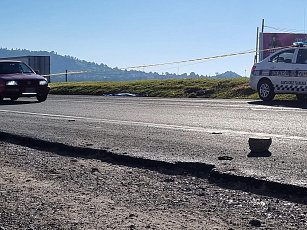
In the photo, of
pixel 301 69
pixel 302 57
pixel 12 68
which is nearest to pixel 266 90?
pixel 301 69

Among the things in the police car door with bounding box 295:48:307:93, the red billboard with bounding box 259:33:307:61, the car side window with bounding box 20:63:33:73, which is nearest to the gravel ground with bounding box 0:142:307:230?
the police car door with bounding box 295:48:307:93

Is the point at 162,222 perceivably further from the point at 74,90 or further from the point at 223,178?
the point at 74,90

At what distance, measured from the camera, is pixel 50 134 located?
8922 mm

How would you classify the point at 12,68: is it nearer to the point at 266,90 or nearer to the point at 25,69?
the point at 25,69

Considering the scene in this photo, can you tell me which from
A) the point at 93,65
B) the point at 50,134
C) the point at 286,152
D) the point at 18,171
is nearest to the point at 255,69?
the point at 50,134

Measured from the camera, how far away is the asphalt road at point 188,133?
239 inches

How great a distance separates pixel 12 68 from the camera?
2047 cm

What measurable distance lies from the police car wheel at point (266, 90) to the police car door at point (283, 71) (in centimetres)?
16

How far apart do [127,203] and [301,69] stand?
12.9 m

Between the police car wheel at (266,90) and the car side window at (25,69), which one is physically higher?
the car side window at (25,69)

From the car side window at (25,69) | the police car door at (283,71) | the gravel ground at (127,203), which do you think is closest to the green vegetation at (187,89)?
the police car door at (283,71)

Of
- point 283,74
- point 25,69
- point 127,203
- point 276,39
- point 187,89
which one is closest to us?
point 127,203

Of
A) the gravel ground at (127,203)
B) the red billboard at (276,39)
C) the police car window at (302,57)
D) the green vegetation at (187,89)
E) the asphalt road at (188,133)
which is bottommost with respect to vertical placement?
the gravel ground at (127,203)

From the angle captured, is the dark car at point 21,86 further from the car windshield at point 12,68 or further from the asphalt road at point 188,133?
the asphalt road at point 188,133
